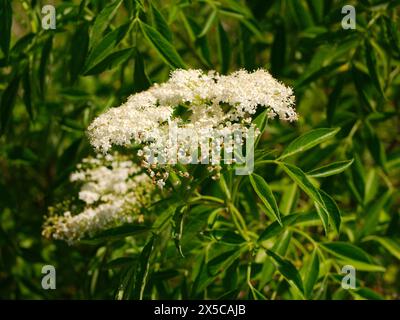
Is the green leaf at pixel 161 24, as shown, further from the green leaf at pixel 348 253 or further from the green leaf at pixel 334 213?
the green leaf at pixel 348 253

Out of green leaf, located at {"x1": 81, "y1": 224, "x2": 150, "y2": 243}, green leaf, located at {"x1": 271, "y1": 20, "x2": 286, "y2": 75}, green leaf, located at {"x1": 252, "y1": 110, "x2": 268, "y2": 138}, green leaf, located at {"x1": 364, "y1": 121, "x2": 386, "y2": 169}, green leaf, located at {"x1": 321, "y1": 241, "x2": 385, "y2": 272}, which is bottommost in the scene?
green leaf, located at {"x1": 321, "y1": 241, "x2": 385, "y2": 272}

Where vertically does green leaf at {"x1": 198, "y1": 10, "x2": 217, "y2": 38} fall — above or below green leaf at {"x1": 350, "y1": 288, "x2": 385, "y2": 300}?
above

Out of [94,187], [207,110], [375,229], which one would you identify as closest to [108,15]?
[207,110]

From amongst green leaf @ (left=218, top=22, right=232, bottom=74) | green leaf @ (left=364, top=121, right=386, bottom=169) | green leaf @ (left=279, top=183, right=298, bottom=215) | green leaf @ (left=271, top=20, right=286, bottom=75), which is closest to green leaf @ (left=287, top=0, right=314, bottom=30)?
green leaf @ (left=271, top=20, right=286, bottom=75)

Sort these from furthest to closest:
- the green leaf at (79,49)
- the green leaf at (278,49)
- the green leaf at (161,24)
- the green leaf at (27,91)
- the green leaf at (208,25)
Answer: the green leaf at (278,49) < the green leaf at (208,25) < the green leaf at (27,91) < the green leaf at (79,49) < the green leaf at (161,24)

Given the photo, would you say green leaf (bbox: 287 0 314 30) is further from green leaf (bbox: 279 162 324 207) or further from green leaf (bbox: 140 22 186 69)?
green leaf (bbox: 279 162 324 207)

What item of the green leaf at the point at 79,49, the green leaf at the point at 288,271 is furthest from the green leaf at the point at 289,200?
the green leaf at the point at 79,49

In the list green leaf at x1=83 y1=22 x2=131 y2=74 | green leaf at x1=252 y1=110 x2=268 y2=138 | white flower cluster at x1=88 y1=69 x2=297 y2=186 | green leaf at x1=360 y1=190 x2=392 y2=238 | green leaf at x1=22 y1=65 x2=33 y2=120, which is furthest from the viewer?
green leaf at x1=360 y1=190 x2=392 y2=238

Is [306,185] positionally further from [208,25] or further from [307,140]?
[208,25]
